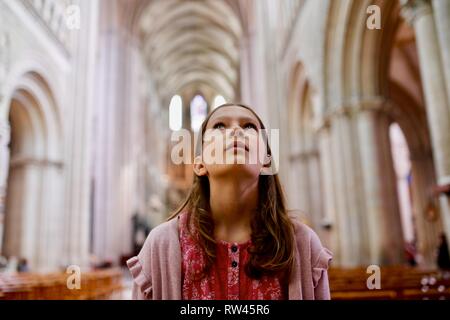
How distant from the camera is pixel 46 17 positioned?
11.8 metres

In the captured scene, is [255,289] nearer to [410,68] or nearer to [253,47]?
[410,68]

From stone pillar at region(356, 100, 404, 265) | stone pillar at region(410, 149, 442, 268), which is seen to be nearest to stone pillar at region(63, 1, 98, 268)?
stone pillar at region(356, 100, 404, 265)

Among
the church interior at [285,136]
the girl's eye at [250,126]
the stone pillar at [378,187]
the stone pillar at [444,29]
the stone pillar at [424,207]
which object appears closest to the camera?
the girl's eye at [250,126]

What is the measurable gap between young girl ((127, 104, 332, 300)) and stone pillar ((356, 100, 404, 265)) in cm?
842

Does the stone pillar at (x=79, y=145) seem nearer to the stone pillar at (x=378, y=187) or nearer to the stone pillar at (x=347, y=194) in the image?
the stone pillar at (x=347, y=194)

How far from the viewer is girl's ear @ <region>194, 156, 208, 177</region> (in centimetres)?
130

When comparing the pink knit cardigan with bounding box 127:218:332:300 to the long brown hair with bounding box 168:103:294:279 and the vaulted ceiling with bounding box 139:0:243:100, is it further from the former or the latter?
the vaulted ceiling with bounding box 139:0:243:100

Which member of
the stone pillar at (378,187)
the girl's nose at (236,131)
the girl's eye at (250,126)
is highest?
the stone pillar at (378,187)

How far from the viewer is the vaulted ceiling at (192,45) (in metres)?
29.2

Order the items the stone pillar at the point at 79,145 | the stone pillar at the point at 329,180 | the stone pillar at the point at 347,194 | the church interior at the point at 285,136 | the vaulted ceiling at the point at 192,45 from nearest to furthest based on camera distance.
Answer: the church interior at the point at 285,136 → the stone pillar at the point at 347,194 → the stone pillar at the point at 329,180 → the stone pillar at the point at 79,145 → the vaulted ceiling at the point at 192,45

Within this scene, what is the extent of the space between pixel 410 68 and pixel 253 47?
10339 millimetres

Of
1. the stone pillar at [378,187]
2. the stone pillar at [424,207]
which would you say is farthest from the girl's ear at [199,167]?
the stone pillar at [424,207]

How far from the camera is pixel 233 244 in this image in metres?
1.22

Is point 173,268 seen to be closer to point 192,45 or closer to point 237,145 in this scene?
point 237,145
